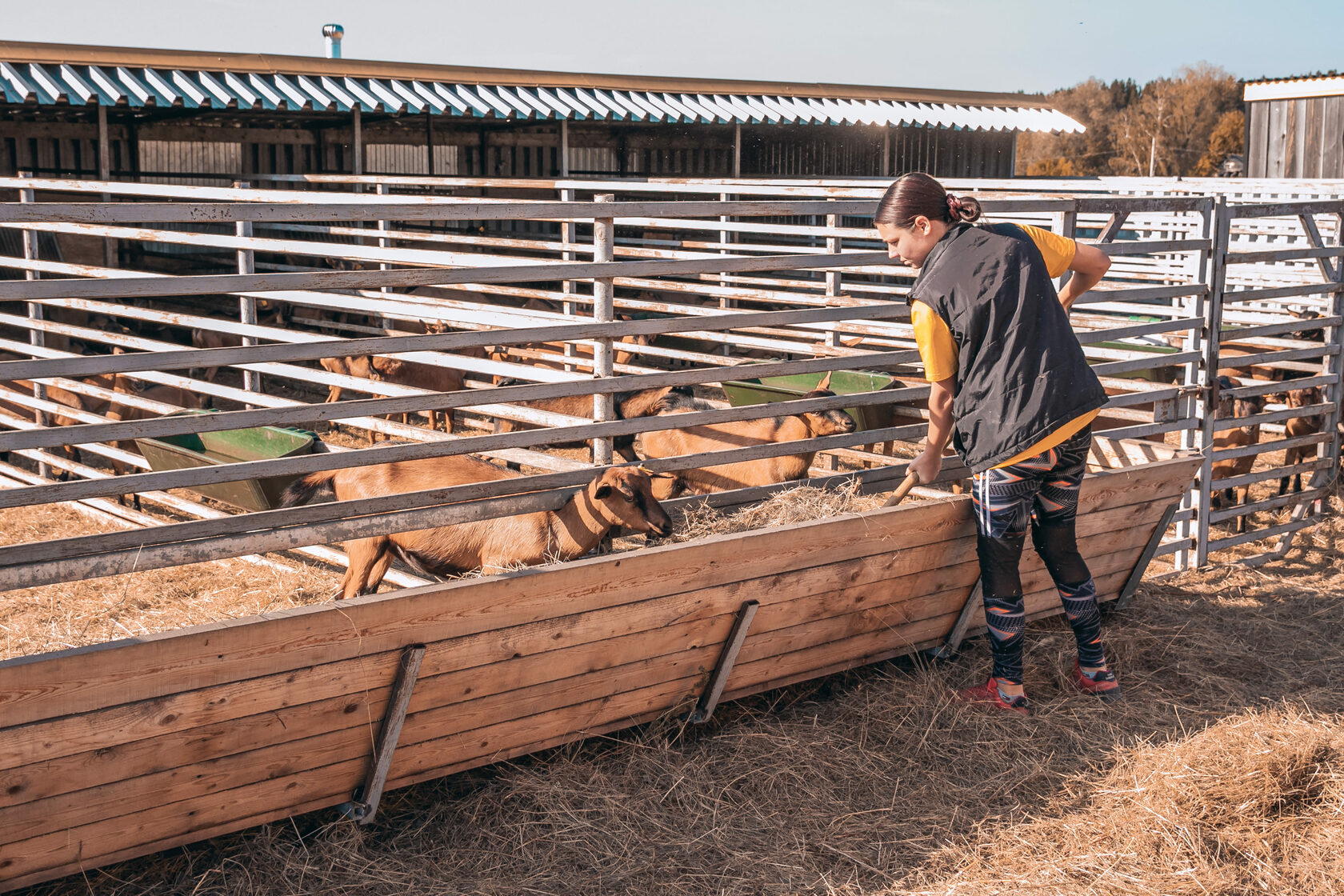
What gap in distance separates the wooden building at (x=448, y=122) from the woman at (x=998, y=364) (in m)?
12.4

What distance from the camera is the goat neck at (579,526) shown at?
5.25 m

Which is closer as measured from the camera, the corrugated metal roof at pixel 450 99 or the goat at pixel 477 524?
the goat at pixel 477 524

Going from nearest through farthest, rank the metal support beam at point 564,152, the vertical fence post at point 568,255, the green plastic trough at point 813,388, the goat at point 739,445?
the goat at point 739,445 → the green plastic trough at point 813,388 → the vertical fence post at point 568,255 → the metal support beam at point 564,152

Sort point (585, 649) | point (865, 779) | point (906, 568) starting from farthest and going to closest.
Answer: point (906, 568), point (865, 779), point (585, 649)

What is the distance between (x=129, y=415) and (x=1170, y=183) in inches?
501

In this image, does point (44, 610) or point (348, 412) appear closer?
point (348, 412)

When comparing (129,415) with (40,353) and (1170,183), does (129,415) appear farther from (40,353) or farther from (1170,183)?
(1170,183)

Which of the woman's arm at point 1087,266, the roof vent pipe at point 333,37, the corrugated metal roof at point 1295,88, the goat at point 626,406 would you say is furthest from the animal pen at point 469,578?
the roof vent pipe at point 333,37

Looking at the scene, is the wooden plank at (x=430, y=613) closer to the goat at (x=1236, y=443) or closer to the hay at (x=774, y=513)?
the hay at (x=774, y=513)

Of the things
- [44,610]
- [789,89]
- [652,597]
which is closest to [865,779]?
[652,597]

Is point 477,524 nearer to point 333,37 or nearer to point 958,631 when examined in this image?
point 958,631

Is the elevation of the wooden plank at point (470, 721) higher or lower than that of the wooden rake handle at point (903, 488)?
lower

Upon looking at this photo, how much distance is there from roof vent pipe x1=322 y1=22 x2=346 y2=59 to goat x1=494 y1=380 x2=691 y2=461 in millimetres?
19324

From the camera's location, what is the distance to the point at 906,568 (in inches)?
200
